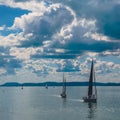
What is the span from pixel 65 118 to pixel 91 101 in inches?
2031

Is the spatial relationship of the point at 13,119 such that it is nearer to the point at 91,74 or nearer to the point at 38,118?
the point at 38,118

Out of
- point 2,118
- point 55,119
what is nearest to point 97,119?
point 55,119

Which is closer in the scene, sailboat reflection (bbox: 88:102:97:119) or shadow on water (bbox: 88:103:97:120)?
shadow on water (bbox: 88:103:97:120)

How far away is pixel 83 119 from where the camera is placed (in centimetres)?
10638

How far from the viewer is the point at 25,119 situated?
344 feet

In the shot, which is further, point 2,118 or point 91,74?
point 91,74

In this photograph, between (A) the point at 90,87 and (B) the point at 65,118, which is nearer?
(B) the point at 65,118

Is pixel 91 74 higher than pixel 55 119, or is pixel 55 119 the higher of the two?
pixel 91 74

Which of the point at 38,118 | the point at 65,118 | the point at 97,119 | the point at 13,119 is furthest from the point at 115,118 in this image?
the point at 13,119

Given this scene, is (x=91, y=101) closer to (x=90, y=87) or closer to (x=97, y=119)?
(x=90, y=87)

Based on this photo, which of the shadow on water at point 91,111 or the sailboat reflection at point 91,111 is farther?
the sailboat reflection at point 91,111

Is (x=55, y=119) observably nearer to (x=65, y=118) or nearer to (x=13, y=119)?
(x=65, y=118)

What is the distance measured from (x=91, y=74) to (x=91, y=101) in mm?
11622

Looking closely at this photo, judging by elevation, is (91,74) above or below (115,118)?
above
